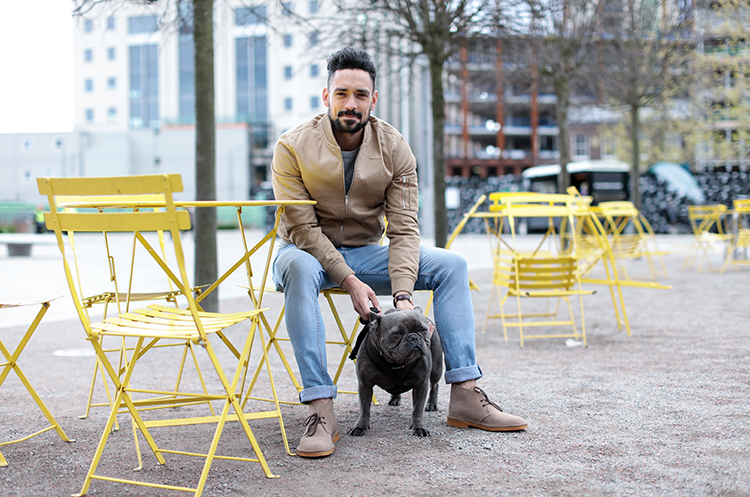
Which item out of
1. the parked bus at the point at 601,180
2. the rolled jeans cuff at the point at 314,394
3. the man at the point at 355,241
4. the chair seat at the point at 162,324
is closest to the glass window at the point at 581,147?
the parked bus at the point at 601,180

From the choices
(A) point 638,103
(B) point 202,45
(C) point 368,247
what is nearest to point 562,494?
(C) point 368,247

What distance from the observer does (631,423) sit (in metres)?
2.84

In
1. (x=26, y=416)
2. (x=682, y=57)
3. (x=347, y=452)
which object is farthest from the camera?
(x=682, y=57)

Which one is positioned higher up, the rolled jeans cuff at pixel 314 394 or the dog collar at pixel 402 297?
the dog collar at pixel 402 297

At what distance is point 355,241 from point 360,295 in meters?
0.43

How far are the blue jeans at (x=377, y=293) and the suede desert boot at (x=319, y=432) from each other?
4 centimetres

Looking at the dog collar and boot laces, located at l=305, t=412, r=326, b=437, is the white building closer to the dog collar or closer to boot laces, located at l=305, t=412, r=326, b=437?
the dog collar

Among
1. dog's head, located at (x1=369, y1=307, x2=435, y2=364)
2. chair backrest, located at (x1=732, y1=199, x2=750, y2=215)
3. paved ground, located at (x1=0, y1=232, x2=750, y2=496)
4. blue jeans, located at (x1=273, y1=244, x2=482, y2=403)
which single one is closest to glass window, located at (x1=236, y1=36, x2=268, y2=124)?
chair backrest, located at (x1=732, y1=199, x2=750, y2=215)

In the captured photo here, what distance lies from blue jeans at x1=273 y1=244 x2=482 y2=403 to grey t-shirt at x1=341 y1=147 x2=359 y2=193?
0.32 meters

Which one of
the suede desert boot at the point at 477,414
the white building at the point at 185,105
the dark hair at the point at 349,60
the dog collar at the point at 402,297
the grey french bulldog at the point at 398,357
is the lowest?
the suede desert boot at the point at 477,414

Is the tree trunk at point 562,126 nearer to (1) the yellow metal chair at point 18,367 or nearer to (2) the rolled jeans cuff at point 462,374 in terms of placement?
(2) the rolled jeans cuff at point 462,374

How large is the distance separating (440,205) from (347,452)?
5305mm

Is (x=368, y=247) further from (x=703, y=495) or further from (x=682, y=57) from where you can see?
(x=682, y=57)

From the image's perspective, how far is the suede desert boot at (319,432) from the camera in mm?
2494
